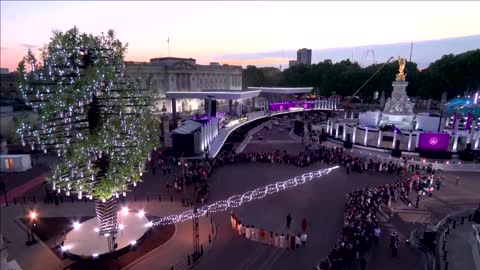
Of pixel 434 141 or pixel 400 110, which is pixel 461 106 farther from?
pixel 434 141

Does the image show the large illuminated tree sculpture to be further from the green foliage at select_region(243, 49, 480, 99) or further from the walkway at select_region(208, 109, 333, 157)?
the green foliage at select_region(243, 49, 480, 99)

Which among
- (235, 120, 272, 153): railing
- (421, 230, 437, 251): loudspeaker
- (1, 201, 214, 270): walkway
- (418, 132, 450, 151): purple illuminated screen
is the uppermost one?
(418, 132, 450, 151): purple illuminated screen

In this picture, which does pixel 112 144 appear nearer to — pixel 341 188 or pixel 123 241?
pixel 123 241

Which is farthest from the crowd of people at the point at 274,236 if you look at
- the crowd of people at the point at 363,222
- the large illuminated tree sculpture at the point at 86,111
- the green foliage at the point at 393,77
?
the green foliage at the point at 393,77

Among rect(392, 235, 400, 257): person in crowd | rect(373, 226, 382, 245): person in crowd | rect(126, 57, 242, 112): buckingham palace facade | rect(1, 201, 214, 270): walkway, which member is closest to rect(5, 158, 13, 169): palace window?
rect(1, 201, 214, 270): walkway

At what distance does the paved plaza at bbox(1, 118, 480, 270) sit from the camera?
50.6 ft

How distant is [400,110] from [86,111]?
4286 centimetres

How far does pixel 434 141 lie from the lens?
3453 centimetres

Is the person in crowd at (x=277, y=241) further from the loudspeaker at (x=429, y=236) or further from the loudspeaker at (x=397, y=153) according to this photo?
the loudspeaker at (x=397, y=153)

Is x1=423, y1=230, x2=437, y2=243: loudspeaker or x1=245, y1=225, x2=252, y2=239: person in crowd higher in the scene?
x1=423, y1=230, x2=437, y2=243: loudspeaker

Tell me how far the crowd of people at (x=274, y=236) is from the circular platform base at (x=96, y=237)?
18.4 ft

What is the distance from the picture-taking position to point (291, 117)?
69688 mm

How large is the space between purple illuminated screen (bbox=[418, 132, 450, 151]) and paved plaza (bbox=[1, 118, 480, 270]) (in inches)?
227

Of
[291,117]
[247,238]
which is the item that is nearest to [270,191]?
[247,238]
